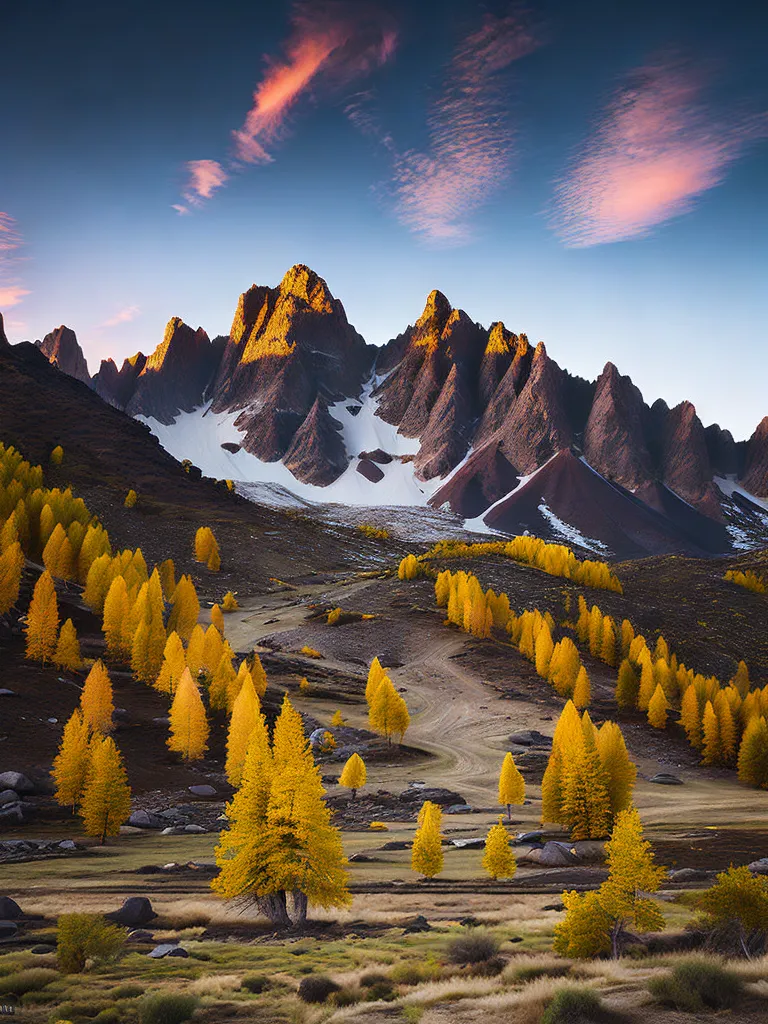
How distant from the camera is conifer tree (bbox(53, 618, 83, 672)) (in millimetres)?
78688

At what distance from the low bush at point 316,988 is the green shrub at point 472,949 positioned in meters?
5.33

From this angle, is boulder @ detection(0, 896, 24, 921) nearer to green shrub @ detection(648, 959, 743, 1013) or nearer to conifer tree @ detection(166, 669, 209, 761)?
green shrub @ detection(648, 959, 743, 1013)

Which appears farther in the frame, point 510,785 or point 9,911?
point 510,785

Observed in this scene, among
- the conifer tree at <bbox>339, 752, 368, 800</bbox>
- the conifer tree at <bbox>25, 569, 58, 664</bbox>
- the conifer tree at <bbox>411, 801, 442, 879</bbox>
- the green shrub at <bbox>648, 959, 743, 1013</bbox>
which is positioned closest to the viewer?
the green shrub at <bbox>648, 959, 743, 1013</bbox>

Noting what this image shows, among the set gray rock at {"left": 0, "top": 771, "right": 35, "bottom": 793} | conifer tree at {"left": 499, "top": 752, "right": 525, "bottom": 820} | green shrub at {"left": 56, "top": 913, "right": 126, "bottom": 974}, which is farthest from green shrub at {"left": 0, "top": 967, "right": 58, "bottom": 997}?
conifer tree at {"left": 499, "top": 752, "right": 525, "bottom": 820}

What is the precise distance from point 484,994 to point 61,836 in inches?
1605

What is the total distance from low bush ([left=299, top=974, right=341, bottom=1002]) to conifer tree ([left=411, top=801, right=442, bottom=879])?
67.1ft

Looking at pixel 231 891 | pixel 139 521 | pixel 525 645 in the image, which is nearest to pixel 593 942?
pixel 231 891

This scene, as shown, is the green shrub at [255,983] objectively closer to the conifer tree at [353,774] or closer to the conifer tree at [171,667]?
the conifer tree at [353,774]

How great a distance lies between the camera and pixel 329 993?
21391 mm

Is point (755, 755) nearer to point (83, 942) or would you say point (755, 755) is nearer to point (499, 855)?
point (499, 855)

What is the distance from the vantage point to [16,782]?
5588 centimetres

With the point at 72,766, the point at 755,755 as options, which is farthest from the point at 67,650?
the point at 755,755

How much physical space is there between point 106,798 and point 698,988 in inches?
1712
